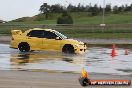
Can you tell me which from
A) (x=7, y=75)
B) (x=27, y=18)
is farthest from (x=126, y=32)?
(x=27, y=18)

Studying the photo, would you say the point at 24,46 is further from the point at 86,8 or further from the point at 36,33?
the point at 86,8

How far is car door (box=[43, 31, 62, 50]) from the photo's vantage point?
30594 millimetres

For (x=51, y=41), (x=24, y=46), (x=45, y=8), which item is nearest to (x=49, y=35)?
(x=51, y=41)

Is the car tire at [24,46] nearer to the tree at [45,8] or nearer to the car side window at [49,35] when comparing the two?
the car side window at [49,35]

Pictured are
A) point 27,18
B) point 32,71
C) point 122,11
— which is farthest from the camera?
point 27,18

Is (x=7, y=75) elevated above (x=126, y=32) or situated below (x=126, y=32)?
above

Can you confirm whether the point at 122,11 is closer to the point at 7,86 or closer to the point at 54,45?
the point at 54,45

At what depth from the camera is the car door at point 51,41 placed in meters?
30.6

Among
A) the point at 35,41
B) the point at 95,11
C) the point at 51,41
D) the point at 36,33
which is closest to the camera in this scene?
the point at 51,41

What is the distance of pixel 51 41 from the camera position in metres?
30.9

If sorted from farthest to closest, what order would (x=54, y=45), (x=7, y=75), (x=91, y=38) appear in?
(x=91, y=38)
(x=54, y=45)
(x=7, y=75)

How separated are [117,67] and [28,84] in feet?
24.2

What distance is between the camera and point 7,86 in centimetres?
1354

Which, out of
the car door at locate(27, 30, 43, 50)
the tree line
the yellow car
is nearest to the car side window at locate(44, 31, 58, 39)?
the yellow car
